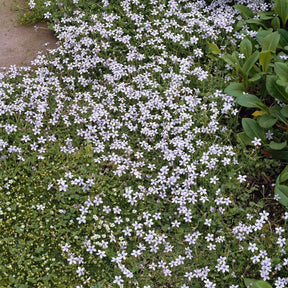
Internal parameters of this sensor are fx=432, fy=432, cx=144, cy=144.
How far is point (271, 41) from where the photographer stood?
5.59 m

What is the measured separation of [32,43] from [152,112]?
2.51 metres

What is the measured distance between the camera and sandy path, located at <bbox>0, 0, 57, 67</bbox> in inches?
267

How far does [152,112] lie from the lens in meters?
5.95

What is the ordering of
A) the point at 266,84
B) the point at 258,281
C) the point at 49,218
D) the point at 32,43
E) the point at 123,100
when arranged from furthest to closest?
the point at 32,43 < the point at 123,100 < the point at 266,84 < the point at 49,218 < the point at 258,281

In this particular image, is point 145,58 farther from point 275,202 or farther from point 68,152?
point 275,202

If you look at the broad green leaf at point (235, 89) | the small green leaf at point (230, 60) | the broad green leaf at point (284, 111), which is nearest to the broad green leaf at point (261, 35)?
the small green leaf at point (230, 60)

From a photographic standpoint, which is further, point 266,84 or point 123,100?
point 123,100

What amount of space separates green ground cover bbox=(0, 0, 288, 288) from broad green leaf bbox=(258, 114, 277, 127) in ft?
0.19

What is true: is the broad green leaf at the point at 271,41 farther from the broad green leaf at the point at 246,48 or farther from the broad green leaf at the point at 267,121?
the broad green leaf at the point at 267,121

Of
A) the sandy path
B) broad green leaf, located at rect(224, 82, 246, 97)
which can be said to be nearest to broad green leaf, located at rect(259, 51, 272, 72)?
broad green leaf, located at rect(224, 82, 246, 97)

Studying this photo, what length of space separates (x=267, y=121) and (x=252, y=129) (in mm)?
205

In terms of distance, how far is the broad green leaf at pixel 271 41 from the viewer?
18.3 ft

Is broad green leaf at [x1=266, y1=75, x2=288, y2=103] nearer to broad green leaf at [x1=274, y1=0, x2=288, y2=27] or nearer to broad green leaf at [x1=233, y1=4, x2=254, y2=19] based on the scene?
broad green leaf at [x1=274, y1=0, x2=288, y2=27]

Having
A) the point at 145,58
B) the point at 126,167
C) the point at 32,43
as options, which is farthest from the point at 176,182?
the point at 32,43
